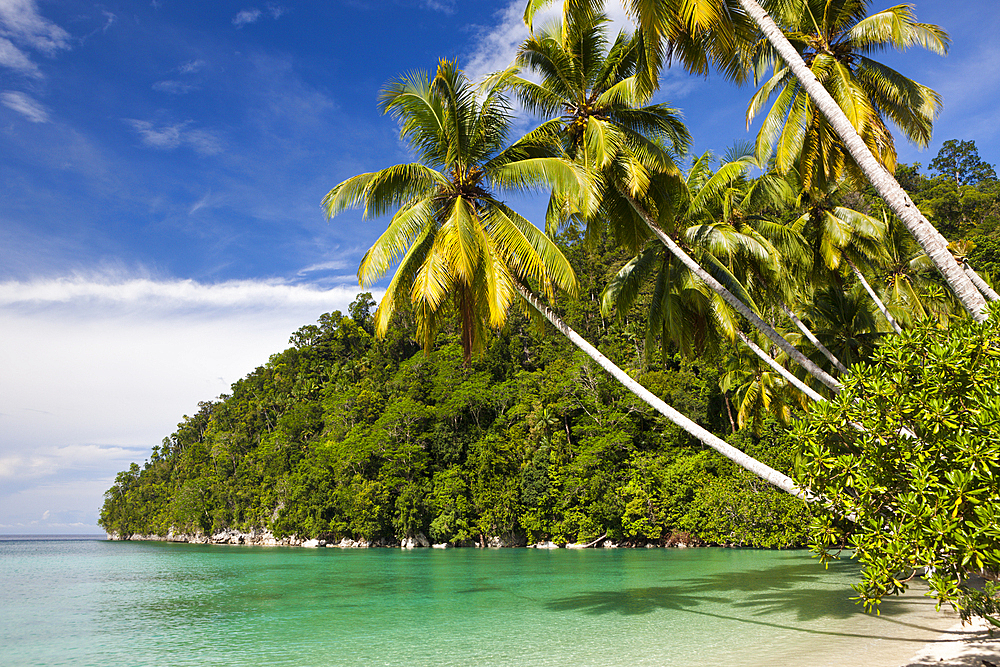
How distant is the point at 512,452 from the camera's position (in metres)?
39.4

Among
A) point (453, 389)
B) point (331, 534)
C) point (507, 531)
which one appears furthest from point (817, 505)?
point (331, 534)

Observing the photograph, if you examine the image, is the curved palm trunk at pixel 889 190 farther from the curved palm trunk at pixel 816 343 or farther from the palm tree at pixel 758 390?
the palm tree at pixel 758 390

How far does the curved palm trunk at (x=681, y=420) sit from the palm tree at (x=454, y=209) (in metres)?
0.51

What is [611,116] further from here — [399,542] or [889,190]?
[399,542]

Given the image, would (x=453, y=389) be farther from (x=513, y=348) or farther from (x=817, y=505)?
(x=817, y=505)

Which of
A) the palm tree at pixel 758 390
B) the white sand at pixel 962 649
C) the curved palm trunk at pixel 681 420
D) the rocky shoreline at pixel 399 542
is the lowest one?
the rocky shoreline at pixel 399 542

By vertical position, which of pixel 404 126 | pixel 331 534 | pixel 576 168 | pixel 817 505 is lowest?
pixel 331 534

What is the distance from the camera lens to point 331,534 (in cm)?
4681

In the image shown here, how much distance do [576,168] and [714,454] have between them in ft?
94.1

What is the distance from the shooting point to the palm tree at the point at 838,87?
30.6 ft

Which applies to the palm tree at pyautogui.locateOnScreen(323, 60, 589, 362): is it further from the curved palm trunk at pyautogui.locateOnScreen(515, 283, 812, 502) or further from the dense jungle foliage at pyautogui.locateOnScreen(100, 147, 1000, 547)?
the dense jungle foliage at pyautogui.locateOnScreen(100, 147, 1000, 547)

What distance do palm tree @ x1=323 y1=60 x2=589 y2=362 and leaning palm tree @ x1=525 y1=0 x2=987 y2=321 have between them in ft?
6.87

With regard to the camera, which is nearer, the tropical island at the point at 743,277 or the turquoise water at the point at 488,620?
the tropical island at the point at 743,277

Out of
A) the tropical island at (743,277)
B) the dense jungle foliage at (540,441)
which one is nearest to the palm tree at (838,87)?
the tropical island at (743,277)
